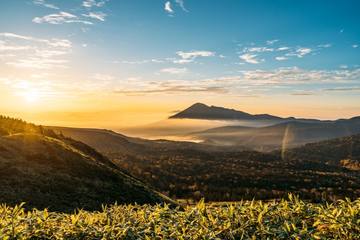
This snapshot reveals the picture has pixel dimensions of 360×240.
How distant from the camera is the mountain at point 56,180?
78.1ft

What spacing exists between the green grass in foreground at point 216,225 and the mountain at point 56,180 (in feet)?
60.0

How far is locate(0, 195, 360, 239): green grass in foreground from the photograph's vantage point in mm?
4441

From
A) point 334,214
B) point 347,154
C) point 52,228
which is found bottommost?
point 347,154

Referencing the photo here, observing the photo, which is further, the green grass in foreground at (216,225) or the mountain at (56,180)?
the mountain at (56,180)

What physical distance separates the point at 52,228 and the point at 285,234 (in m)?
3.05

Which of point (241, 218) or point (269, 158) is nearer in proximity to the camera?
point (241, 218)

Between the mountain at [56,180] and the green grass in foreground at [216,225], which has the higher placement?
the green grass in foreground at [216,225]

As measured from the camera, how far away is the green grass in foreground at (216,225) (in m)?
4.44

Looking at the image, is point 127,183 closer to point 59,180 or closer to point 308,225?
point 59,180

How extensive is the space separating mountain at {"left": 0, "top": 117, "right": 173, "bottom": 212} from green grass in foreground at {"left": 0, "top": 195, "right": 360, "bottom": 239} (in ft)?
60.0

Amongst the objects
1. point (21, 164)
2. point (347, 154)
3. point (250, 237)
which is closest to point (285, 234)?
point (250, 237)

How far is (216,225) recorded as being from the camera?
482 cm

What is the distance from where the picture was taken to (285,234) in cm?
444

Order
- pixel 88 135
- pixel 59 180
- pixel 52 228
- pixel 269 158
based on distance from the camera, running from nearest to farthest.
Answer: pixel 52 228 < pixel 59 180 < pixel 269 158 < pixel 88 135
